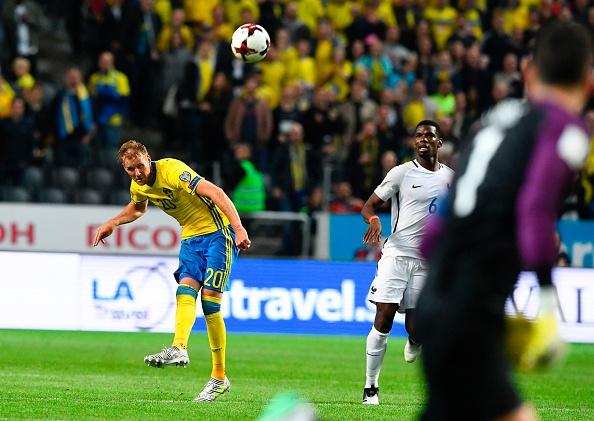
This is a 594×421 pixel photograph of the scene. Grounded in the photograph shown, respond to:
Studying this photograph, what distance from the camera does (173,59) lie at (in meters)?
21.8

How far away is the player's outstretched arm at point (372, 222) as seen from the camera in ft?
38.2

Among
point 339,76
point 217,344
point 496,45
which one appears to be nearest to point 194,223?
point 217,344

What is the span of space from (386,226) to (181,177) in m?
10.4

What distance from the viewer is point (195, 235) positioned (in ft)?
37.3

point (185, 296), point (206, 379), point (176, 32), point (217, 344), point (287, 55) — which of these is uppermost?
point (176, 32)

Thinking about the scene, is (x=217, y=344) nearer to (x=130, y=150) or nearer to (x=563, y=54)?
(x=130, y=150)

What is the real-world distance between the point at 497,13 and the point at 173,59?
276 inches

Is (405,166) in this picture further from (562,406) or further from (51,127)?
(51,127)

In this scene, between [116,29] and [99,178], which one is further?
[116,29]

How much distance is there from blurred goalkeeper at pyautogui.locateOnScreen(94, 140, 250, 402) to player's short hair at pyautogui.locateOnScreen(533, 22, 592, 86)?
6.09 m

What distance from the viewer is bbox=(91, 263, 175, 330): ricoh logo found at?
17.6m

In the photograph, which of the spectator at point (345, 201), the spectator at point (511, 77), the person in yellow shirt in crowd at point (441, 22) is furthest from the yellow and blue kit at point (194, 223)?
the person in yellow shirt in crowd at point (441, 22)

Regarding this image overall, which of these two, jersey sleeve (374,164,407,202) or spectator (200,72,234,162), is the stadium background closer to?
spectator (200,72,234,162)

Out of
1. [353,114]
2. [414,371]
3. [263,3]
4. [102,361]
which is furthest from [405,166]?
[263,3]
